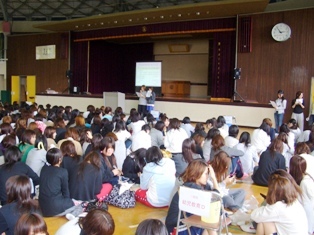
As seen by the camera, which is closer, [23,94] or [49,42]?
[49,42]

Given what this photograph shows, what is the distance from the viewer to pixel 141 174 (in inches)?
170

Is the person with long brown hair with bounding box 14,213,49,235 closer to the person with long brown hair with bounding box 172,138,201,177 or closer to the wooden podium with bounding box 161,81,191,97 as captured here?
the person with long brown hair with bounding box 172,138,201,177

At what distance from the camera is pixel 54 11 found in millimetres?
17859

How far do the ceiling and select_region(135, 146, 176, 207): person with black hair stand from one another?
7.33 m

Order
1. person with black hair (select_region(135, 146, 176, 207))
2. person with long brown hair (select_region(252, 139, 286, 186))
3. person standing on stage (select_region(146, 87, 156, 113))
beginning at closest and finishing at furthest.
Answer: person with black hair (select_region(135, 146, 176, 207)), person with long brown hair (select_region(252, 139, 286, 186)), person standing on stage (select_region(146, 87, 156, 113))

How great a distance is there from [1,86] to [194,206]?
61.5 ft

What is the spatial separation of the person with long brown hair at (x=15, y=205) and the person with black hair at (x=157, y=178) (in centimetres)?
173

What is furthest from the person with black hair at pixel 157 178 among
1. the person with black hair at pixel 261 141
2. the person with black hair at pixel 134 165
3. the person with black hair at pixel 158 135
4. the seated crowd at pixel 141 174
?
the person with black hair at pixel 261 141

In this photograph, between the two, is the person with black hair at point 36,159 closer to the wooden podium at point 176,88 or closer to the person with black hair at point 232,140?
the person with black hair at point 232,140

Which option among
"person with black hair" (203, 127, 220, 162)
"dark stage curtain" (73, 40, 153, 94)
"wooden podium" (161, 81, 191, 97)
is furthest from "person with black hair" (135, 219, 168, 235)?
"wooden podium" (161, 81, 191, 97)

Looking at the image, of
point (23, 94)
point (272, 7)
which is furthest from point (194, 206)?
point (23, 94)

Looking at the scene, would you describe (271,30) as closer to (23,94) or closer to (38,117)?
(38,117)

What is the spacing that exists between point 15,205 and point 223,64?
10437 millimetres

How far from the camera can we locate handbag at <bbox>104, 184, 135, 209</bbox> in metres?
4.21
